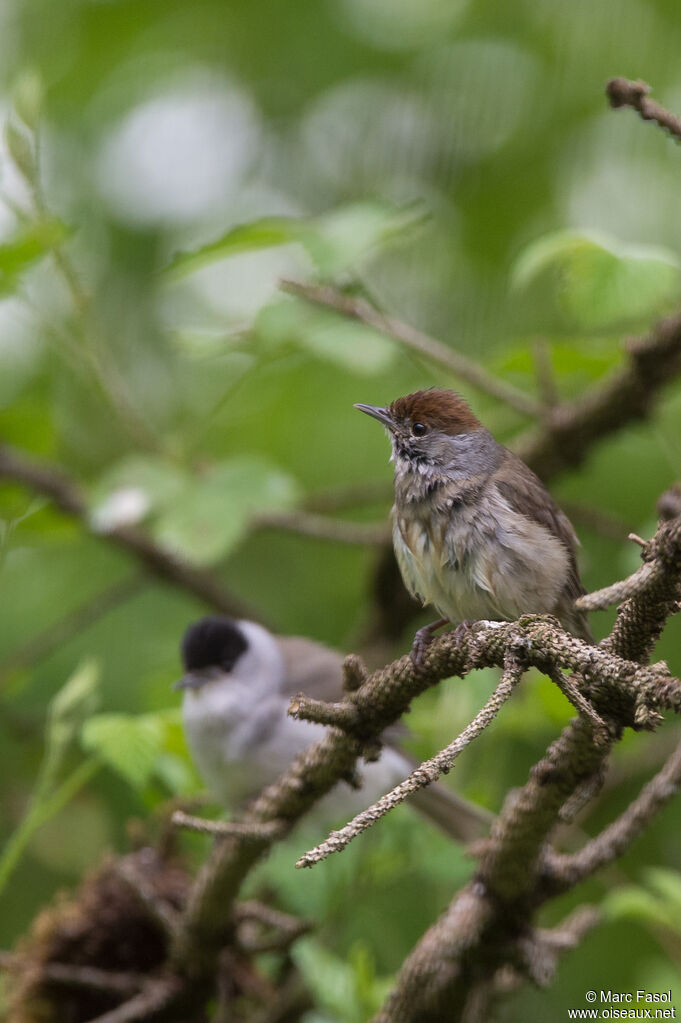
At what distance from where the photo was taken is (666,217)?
4.50 m

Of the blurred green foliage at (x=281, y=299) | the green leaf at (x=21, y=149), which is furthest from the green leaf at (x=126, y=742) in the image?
the green leaf at (x=21, y=149)

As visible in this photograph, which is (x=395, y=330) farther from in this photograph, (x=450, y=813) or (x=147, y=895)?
(x=147, y=895)

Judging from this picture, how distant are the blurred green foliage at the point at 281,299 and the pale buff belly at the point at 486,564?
910 mm

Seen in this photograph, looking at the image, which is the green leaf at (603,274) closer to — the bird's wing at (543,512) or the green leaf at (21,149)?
the bird's wing at (543,512)

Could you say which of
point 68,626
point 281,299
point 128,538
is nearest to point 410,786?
point 281,299

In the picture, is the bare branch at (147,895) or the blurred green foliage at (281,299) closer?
the bare branch at (147,895)

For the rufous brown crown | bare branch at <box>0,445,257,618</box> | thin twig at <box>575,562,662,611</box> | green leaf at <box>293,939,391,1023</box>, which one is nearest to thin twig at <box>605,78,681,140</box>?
thin twig at <box>575,562,662,611</box>

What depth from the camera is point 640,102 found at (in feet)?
5.32

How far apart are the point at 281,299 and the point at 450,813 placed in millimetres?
1497

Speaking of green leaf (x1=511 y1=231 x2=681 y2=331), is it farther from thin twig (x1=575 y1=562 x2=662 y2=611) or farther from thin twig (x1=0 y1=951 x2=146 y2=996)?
thin twig (x1=0 y1=951 x2=146 y2=996)

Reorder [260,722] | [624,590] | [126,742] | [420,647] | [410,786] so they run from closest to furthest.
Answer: [410,786], [624,590], [420,647], [126,742], [260,722]

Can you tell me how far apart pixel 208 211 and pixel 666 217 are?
1.92 metres

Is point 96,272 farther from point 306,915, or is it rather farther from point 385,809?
point 385,809

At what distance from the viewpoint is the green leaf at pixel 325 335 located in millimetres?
2869
